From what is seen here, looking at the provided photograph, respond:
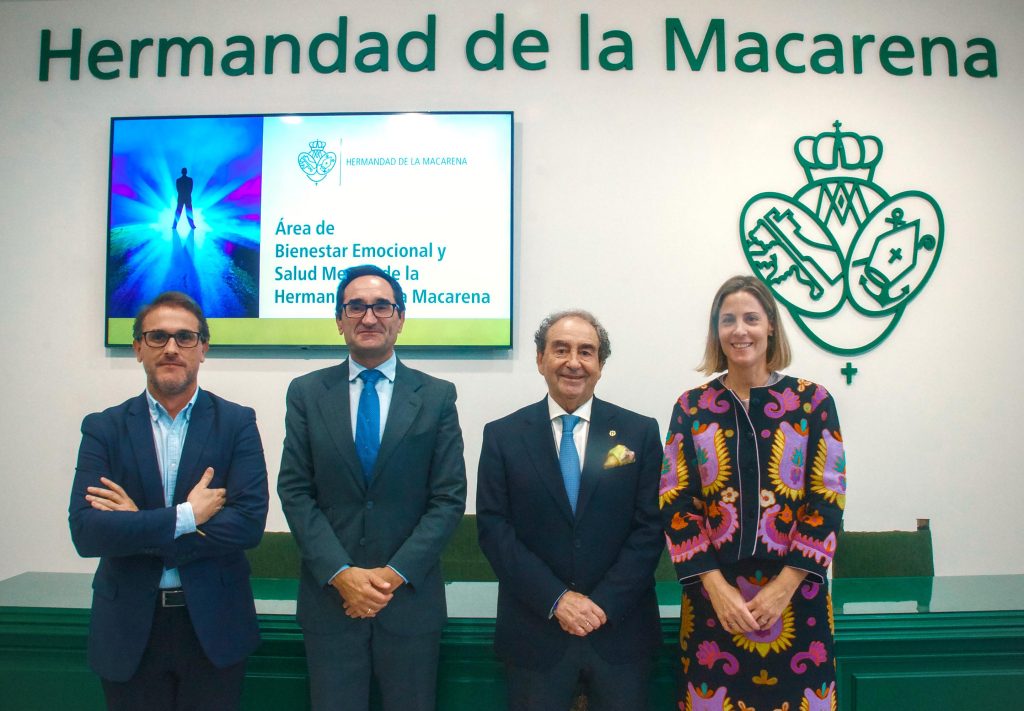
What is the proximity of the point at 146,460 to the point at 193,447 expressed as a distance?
0.11m

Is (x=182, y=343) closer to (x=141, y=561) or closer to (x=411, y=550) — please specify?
(x=141, y=561)

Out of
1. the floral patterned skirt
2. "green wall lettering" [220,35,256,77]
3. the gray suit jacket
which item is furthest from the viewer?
"green wall lettering" [220,35,256,77]

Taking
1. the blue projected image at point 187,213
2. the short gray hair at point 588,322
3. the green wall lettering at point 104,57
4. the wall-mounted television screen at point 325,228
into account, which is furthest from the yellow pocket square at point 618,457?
the green wall lettering at point 104,57

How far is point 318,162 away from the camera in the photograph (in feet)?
10.9

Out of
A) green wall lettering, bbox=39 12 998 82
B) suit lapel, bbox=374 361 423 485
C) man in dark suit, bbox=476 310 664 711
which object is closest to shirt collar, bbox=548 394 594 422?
man in dark suit, bbox=476 310 664 711

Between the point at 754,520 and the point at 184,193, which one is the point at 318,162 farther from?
the point at 754,520

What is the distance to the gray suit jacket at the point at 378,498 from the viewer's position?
5.40 ft

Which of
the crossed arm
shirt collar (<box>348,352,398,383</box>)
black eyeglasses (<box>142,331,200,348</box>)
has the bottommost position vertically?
the crossed arm

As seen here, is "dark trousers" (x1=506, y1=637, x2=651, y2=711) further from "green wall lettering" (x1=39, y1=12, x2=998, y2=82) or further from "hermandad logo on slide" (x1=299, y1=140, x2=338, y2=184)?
"green wall lettering" (x1=39, y1=12, x2=998, y2=82)

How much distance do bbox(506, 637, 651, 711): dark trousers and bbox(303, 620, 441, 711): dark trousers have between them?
10.1 inches

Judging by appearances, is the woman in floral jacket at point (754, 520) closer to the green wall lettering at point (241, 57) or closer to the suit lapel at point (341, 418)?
the suit lapel at point (341, 418)

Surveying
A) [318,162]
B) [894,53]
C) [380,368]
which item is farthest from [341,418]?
[894,53]

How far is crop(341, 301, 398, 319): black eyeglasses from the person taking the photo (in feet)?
5.90

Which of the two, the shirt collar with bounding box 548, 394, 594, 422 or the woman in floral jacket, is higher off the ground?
the shirt collar with bounding box 548, 394, 594, 422
